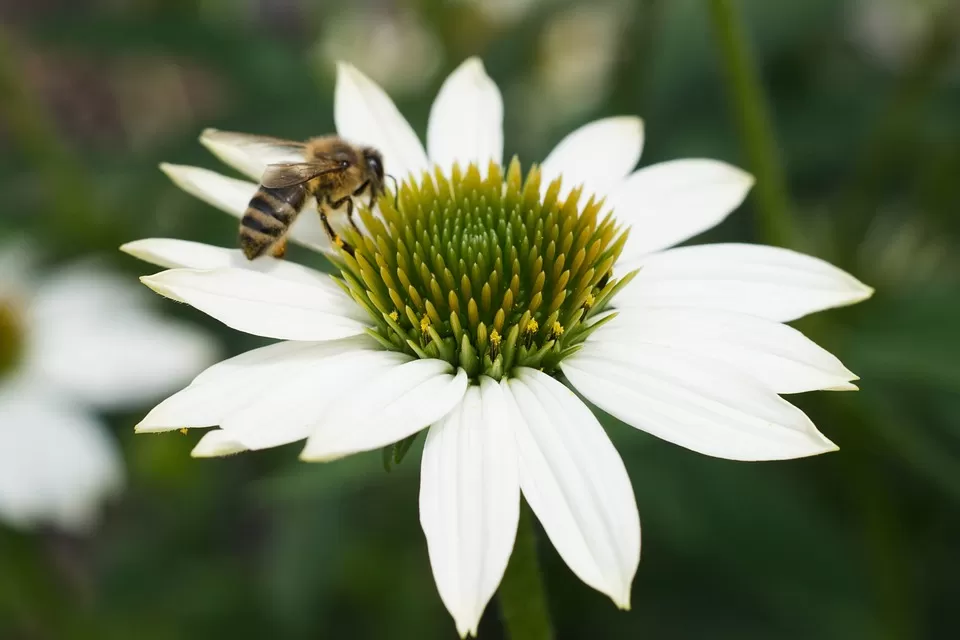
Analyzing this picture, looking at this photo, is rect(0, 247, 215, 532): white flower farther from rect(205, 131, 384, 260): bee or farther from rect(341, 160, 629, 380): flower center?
rect(341, 160, 629, 380): flower center

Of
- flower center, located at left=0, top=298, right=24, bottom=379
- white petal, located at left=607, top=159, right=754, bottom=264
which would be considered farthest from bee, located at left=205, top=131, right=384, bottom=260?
flower center, located at left=0, top=298, right=24, bottom=379

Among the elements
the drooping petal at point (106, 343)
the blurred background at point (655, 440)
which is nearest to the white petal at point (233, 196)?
the blurred background at point (655, 440)

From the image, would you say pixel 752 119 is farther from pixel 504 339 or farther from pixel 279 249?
pixel 279 249

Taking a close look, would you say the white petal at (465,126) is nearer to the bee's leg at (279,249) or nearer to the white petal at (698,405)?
the bee's leg at (279,249)

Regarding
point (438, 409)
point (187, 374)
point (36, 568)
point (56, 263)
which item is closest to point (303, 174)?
point (438, 409)

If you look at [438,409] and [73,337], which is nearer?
[438,409]

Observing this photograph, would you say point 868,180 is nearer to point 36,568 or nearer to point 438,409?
point 438,409
